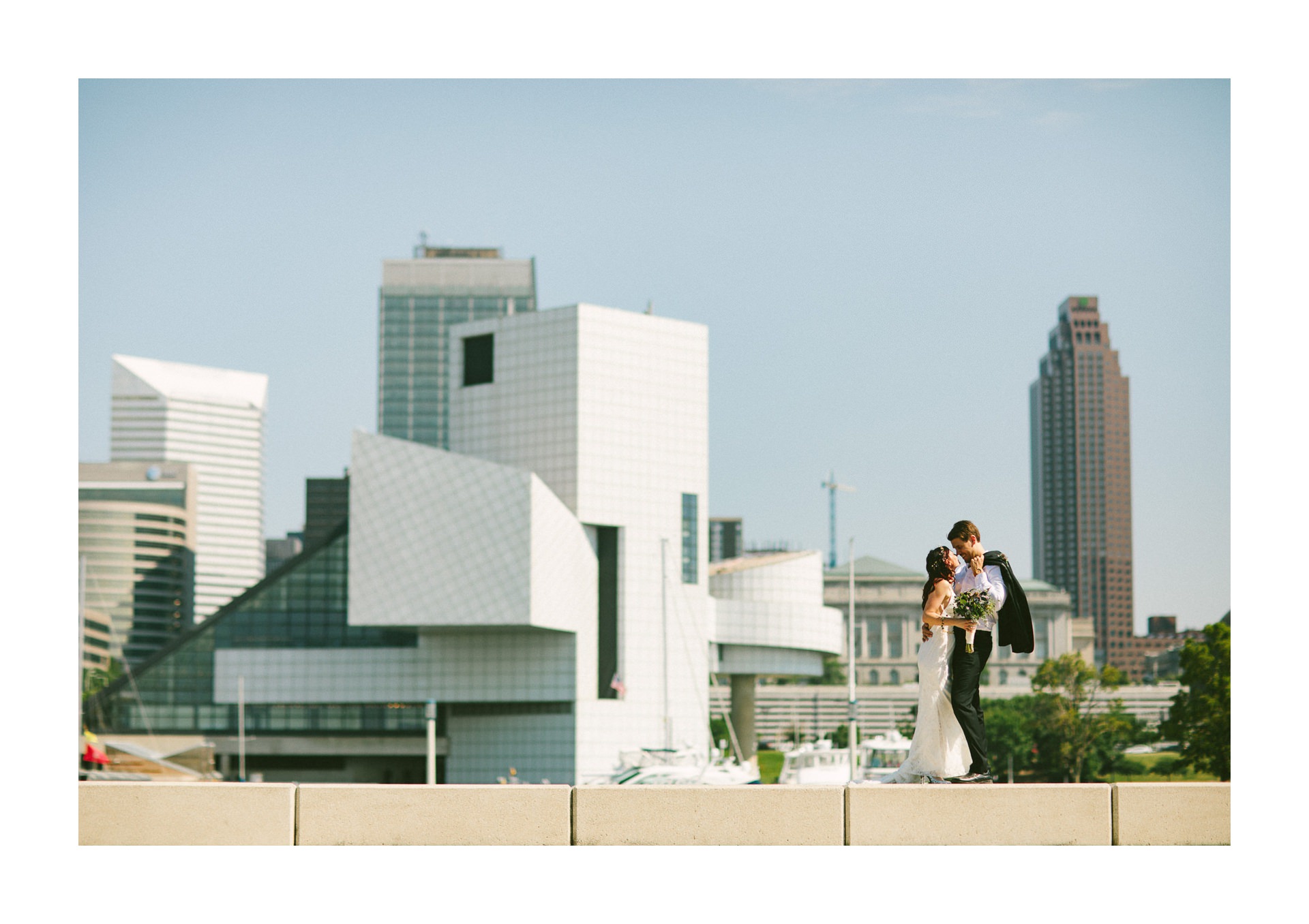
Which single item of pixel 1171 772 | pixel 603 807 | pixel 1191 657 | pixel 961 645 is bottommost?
pixel 1171 772

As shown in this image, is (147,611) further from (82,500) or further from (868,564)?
(868,564)

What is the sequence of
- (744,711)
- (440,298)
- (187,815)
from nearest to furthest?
(187,815) → (744,711) → (440,298)

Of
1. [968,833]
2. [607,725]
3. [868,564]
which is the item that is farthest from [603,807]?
[868,564]

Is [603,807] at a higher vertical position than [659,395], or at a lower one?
lower

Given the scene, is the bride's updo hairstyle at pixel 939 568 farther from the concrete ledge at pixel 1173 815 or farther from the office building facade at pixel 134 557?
the office building facade at pixel 134 557

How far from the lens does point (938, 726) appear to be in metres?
12.5

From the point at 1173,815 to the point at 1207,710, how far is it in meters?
53.2

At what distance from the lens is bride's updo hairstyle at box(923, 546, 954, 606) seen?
40.9ft

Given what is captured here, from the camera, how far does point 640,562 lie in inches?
2736

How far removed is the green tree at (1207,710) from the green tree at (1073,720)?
28929 millimetres

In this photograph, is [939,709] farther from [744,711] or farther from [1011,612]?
[744,711]

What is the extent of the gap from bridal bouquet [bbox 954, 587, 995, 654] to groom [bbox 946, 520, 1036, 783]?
2.3 inches

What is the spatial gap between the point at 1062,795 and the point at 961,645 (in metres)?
1.42

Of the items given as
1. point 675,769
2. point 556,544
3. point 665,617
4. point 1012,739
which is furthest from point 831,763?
point 1012,739
